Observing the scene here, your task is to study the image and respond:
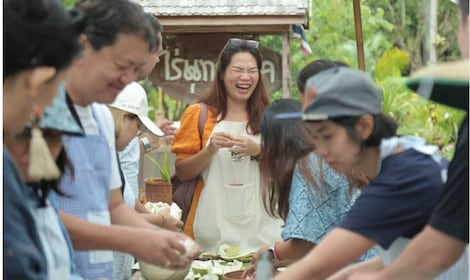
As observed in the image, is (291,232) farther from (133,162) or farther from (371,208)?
(133,162)

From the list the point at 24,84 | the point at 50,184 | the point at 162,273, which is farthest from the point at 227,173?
the point at 24,84

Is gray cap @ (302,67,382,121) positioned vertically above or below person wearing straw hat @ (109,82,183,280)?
above

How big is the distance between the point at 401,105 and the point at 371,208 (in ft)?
25.5

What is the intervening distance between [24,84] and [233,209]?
287 cm

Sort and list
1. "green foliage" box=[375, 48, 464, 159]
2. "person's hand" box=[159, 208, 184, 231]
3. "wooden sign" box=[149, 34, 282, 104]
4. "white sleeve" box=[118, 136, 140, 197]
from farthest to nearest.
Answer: "green foliage" box=[375, 48, 464, 159] → "wooden sign" box=[149, 34, 282, 104] → "white sleeve" box=[118, 136, 140, 197] → "person's hand" box=[159, 208, 184, 231]

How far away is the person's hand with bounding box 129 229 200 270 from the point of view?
7.81 ft

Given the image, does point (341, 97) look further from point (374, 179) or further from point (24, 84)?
point (24, 84)

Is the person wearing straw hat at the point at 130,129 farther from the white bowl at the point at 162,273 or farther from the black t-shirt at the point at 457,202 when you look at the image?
the black t-shirt at the point at 457,202

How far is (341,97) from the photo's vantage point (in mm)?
2354

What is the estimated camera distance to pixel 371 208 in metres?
2.36

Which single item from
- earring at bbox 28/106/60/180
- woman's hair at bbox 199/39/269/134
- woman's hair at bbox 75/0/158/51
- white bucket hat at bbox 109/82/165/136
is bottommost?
woman's hair at bbox 199/39/269/134

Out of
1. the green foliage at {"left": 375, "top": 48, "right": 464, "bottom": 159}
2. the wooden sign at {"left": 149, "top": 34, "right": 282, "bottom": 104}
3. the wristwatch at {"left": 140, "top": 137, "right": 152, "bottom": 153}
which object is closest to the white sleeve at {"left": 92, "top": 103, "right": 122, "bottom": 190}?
the wristwatch at {"left": 140, "top": 137, "right": 152, "bottom": 153}

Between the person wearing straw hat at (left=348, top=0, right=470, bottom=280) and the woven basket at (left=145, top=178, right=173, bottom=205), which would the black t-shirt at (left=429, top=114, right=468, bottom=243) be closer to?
the person wearing straw hat at (left=348, top=0, right=470, bottom=280)

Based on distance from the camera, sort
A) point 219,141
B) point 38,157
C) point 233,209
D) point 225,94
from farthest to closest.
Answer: point 225,94 < point 233,209 < point 219,141 < point 38,157
